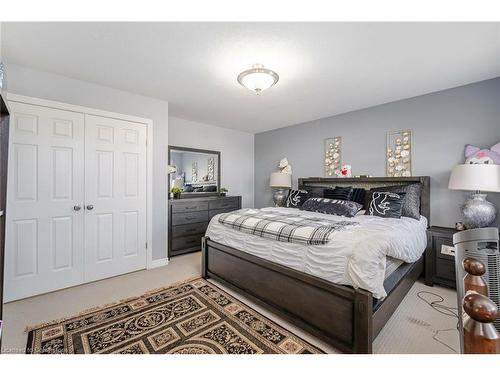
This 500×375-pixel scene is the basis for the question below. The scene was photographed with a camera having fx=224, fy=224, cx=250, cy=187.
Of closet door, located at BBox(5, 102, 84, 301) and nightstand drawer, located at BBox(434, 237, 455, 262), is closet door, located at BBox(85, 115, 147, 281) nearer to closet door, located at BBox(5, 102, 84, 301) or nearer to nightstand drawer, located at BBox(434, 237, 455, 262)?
closet door, located at BBox(5, 102, 84, 301)

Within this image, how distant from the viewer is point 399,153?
3.24 m

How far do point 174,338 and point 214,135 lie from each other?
3.73m

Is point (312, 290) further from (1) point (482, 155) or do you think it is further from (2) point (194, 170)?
(2) point (194, 170)

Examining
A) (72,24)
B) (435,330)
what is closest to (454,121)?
(435,330)

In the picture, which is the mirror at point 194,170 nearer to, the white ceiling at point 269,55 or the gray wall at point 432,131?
the white ceiling at point 269,55

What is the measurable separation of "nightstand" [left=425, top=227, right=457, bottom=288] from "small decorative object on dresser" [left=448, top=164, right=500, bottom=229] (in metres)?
0.26

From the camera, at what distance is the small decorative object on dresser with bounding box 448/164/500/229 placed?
88.4 inches

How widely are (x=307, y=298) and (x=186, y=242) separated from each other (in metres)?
2.52

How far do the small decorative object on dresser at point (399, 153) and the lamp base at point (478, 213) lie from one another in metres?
0.82

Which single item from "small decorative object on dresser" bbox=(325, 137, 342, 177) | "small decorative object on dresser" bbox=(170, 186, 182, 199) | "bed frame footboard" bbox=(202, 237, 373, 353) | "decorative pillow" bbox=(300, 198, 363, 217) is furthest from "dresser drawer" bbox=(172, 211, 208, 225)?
"small decorative object on dresser" bbox=(325, 137, 342, 177)

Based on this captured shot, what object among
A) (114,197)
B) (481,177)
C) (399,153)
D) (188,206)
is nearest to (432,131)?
(399,153)

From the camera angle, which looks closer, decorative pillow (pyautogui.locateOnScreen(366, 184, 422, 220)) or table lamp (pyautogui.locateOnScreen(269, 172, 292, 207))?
decorative pillow (pyautogui.locateOnScreen(366, 184, 422, 220))

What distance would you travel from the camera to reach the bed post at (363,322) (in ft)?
4.71
